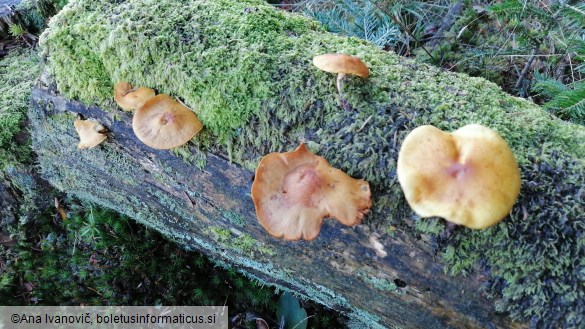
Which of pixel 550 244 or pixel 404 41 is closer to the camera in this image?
pixel 550 244

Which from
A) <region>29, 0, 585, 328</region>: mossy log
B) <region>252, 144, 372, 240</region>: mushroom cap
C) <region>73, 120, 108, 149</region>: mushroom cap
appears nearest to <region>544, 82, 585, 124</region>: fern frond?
<region>29, 0, 585, 328</region>: mossy log

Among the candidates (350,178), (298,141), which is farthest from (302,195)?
(298,141)

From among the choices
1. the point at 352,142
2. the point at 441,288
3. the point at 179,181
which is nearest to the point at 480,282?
the point at 441,288

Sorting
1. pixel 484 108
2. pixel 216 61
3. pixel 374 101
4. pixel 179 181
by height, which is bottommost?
pixel 179 181

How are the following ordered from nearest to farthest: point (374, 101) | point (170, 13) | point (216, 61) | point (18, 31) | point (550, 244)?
1. point (550, 244)
2. point (374, 101)
3. point (216, 61)
4. point (170, 13)
5. point (18, 31)

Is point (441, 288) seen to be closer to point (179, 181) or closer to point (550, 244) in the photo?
point (550, 244)

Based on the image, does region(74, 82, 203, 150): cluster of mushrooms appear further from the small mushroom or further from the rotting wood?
the small mushroom

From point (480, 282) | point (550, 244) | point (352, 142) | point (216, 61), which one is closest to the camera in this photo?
point (550, 244)

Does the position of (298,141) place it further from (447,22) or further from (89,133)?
(447,22)

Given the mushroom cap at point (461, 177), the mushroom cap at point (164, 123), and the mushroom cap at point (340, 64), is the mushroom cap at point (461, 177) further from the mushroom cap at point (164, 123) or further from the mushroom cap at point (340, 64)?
the mushroom cap at point (164, 123)
